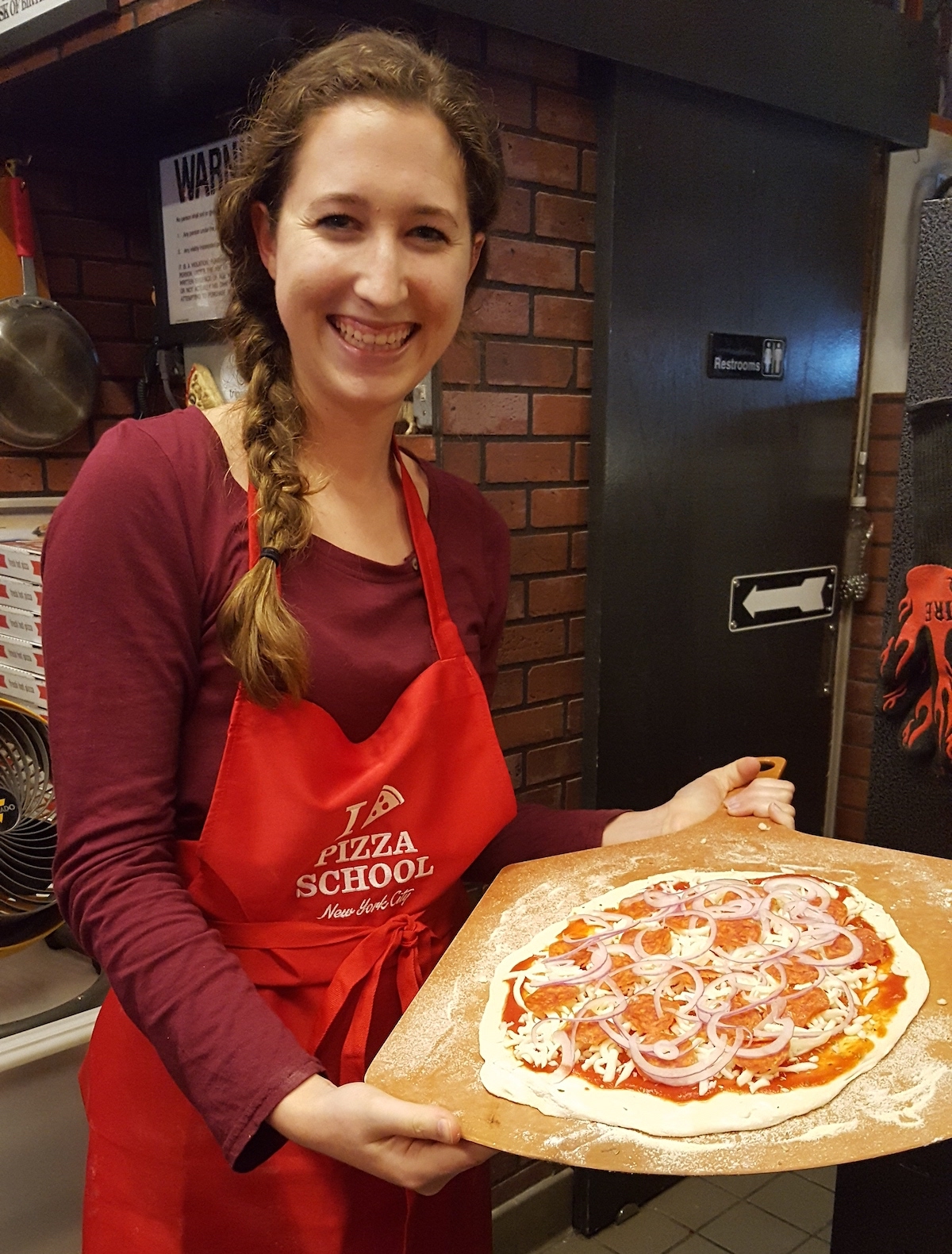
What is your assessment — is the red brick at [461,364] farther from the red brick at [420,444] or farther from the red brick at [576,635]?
the red brick at [576,635]

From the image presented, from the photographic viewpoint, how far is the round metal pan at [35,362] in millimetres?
2084

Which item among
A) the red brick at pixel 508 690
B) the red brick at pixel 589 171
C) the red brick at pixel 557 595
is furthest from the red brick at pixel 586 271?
the red brick at pixel 508 690

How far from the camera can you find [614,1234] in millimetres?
2484

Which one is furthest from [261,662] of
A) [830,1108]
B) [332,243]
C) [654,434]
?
[654,434]

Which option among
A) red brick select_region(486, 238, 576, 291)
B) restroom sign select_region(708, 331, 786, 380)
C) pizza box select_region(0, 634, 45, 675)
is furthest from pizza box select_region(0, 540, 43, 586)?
restroom sign select_region(708, 331, 786, 380)

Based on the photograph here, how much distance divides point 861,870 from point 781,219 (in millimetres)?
1629

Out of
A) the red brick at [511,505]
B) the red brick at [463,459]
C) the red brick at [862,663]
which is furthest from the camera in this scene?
the red brick at [862,663]

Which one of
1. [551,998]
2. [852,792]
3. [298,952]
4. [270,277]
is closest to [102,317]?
[270,277]

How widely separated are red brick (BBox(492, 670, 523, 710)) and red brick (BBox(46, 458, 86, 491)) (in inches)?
40.2

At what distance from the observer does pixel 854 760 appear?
305 cm

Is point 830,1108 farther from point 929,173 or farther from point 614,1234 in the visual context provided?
point 929,173

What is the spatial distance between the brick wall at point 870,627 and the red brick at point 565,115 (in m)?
1.23

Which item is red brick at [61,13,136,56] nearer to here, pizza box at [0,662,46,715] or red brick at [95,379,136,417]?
red brick at [95,379,136,417]

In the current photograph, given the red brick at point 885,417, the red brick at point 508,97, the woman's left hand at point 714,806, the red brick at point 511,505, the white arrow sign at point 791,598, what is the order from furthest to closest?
the red brick at point 885,417 < the white arrow sign at point 791,598 < the red brick at point 511,505 < the red brick at point 508,97 < the woman's left hand at point 714,806
